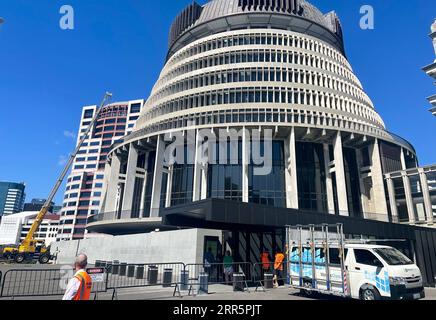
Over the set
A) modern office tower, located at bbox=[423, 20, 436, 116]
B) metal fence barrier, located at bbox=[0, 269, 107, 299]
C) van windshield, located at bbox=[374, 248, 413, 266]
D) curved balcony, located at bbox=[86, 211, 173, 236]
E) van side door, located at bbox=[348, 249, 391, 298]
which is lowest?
metal fence barrier, located at bbox=[0, 269, 107, 299]

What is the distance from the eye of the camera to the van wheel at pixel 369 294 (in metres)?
10.9

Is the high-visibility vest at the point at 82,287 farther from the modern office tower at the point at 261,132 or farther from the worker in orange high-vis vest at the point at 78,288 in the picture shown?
the modern office tower at the point at 261,132

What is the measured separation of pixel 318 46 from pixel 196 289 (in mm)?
48671

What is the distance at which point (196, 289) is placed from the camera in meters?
14.4

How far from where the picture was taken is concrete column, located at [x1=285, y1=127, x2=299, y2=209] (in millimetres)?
37194

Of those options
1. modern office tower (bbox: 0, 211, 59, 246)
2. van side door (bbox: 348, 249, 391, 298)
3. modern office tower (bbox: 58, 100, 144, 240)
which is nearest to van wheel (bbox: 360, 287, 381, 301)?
van side door (bbox: 348, 249, 391, 298)

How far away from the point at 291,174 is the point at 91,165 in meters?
102

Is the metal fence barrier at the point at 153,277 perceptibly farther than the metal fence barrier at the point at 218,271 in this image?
No

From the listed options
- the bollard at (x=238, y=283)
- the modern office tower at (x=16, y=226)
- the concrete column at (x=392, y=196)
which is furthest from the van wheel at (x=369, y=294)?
the modern office tower at (x=16, y=226)

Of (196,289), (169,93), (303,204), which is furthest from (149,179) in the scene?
(196,289)

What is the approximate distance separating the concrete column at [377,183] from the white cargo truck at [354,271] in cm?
3217

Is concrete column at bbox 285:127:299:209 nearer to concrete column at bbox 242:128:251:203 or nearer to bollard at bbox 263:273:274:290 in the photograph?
concrete column at bbox 242:128:251:203

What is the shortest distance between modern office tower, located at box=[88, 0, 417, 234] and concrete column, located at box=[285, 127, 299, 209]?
5.6 inches

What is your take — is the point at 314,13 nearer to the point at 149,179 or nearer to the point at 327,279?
the point at 149,179
